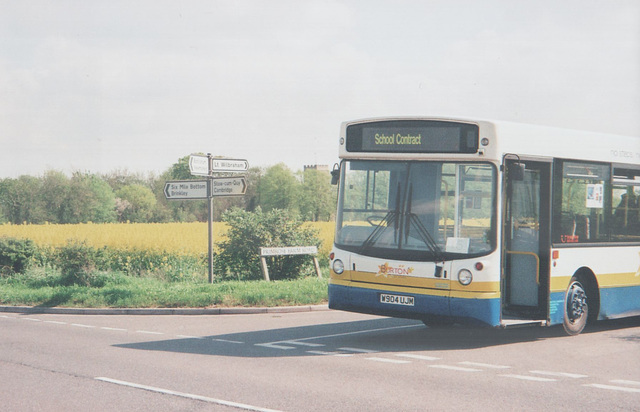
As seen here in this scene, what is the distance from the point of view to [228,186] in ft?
63.6

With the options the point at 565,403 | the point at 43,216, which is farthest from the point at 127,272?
the point at 43,216

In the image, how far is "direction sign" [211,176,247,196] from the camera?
62.8 feet

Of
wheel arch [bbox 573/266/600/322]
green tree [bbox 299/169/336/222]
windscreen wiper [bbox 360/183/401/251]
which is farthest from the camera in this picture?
green tree [bbox 299/169/336/222]

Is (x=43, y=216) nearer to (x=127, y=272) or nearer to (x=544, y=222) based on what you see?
(x=127, y=272)

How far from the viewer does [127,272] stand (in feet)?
82.2

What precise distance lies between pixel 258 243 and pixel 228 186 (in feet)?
9.05

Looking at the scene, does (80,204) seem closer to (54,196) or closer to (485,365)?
(54,196)

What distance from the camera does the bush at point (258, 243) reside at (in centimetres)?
2170

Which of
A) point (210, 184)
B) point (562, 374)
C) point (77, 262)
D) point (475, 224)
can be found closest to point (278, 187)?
point (77, 262)

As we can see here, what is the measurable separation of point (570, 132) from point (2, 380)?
8.68m

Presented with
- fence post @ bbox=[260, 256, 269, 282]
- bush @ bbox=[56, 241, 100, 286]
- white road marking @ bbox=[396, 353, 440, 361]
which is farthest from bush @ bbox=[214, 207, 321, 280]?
white road marking @ bbox=[396, 353, 440, 361]

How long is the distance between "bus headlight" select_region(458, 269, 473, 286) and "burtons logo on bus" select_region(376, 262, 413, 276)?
27.4 inches

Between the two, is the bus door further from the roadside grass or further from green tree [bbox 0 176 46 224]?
green tree [bbox 0 176 46 224]

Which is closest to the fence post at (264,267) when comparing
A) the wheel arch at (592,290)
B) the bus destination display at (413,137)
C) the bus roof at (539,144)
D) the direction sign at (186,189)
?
the direction sign at (186,189)
